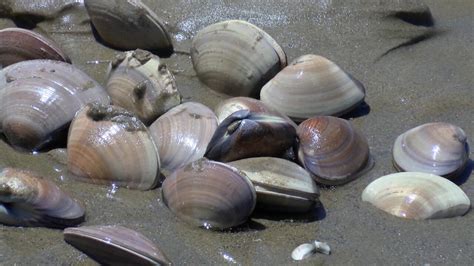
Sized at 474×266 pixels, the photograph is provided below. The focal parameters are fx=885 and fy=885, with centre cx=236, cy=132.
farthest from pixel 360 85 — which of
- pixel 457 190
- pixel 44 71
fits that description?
pixel 44 71

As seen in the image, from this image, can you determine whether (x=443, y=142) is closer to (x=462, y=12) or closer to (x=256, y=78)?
(x=256, y=78)

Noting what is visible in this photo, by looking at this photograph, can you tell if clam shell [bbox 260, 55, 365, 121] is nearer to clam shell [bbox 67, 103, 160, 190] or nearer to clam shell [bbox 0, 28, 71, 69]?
clam shell [bbox 67, 103, 160, 190]

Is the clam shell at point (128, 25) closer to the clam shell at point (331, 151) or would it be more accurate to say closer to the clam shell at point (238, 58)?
the clam shell at point (238, 58)

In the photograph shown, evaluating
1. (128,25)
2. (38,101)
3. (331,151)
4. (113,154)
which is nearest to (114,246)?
(113,154)

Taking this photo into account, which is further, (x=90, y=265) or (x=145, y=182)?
(x=145, y=182)

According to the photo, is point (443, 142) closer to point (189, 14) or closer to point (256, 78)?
point (256, 78)

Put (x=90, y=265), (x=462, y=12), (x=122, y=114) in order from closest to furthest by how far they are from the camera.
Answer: (x=90, y=265) → (x=122, y=114) → (x=462, y=12)

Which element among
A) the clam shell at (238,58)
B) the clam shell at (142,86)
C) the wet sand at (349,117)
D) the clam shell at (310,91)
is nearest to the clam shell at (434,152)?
the wet sand at (349,117)

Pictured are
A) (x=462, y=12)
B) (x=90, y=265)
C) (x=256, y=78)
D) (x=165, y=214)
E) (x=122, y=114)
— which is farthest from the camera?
(x=462, y=12)
